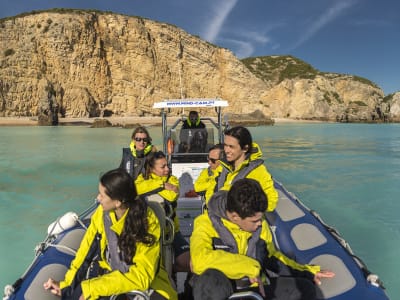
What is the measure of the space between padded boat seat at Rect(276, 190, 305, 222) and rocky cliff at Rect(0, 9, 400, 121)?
122 feet

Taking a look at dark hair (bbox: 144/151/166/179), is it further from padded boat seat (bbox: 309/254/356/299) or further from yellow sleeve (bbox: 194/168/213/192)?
padded boat seat (bbox: 309/254/356/299)

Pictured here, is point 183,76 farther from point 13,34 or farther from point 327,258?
point 327,258

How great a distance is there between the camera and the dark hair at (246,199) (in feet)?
6.15

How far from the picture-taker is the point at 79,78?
1635 inches

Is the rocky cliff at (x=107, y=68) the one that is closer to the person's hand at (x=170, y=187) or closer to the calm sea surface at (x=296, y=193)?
the calm sea surface at (x=296, y=193)

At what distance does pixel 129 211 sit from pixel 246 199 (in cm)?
67

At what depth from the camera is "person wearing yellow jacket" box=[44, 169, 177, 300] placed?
1.93 meters

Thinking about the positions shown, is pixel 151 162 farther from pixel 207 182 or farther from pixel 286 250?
pixel 286 250

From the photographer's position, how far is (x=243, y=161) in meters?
2.89

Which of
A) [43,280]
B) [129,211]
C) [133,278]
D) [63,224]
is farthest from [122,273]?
[63,224]

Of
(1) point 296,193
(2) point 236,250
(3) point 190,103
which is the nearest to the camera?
(2) point 236,250

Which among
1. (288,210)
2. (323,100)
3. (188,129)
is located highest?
(323,100)

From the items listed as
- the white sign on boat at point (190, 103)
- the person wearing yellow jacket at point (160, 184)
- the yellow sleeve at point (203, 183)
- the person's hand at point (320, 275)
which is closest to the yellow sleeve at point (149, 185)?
the person wearing yellow jacket at point (160, 184)

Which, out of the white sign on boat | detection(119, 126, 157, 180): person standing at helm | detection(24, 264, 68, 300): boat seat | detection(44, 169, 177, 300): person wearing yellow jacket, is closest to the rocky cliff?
the white sign on boat
